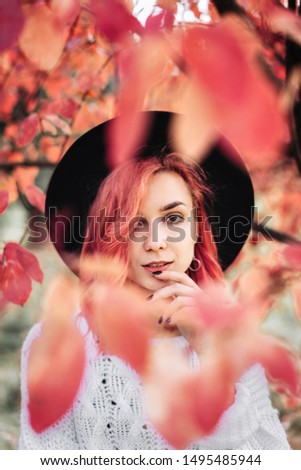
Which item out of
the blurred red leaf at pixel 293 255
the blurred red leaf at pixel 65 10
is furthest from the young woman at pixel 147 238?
the blurred red leaf at pixel 65 10

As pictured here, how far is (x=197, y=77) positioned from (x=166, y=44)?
145 millimetres

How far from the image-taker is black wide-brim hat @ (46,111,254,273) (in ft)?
6.45

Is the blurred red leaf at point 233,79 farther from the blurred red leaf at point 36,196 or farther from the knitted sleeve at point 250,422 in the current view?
the knitted sleeve at point 250,422

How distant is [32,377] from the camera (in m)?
1.99

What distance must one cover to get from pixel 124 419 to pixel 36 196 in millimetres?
768

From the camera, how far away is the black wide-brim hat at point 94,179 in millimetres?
1966

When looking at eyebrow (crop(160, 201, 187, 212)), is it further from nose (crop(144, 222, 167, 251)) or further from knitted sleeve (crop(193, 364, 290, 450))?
knitted sleeve (crop(193, 364, 290, 450))

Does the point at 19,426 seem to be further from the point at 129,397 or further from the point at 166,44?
the point at 166,44

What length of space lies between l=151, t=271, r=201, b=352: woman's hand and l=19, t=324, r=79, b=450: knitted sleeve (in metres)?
0.42

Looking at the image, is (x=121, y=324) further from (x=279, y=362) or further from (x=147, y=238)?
(x=279, y=362)

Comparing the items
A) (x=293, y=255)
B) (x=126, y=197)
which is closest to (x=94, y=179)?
(x=126, y=197)

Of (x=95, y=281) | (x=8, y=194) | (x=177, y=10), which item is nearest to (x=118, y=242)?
(x=95, y=281)

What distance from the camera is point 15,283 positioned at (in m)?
2.01

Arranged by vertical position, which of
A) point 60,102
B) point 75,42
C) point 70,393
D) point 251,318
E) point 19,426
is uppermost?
point 75,42
